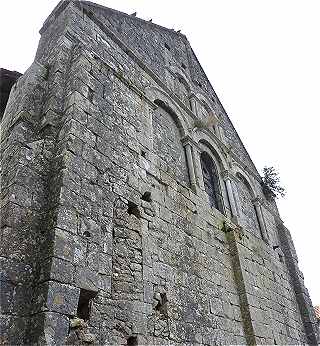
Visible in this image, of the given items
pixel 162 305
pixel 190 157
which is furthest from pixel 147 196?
pixel 190 157

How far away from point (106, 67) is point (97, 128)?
1.51 meters

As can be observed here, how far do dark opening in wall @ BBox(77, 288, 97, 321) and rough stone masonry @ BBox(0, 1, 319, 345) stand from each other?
0.01 metres

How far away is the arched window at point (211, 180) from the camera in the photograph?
762cm

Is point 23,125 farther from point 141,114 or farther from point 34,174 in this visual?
point 141,114

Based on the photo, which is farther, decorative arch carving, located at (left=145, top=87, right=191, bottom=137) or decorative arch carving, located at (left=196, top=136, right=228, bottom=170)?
decorative arch carving, located at (left=196, top=136, right=228, bottom=170)

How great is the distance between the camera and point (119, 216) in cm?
425

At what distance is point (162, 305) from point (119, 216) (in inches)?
49.0

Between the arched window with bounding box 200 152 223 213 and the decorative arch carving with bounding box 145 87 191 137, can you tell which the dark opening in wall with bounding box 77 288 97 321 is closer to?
the arched window with bounding box 200 152 223 213

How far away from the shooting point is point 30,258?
3252 millimetres

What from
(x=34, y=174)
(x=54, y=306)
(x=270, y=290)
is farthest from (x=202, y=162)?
(x=54, y=306)

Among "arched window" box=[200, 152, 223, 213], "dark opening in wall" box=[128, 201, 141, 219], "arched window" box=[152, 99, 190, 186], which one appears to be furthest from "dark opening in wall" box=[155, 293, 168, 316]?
"arched window" box=[200, 152, 223, 213]

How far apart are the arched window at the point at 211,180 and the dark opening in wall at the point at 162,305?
3.39 metres

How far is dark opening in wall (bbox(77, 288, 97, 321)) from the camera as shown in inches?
127

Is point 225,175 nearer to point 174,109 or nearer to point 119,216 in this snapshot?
point 174,109
